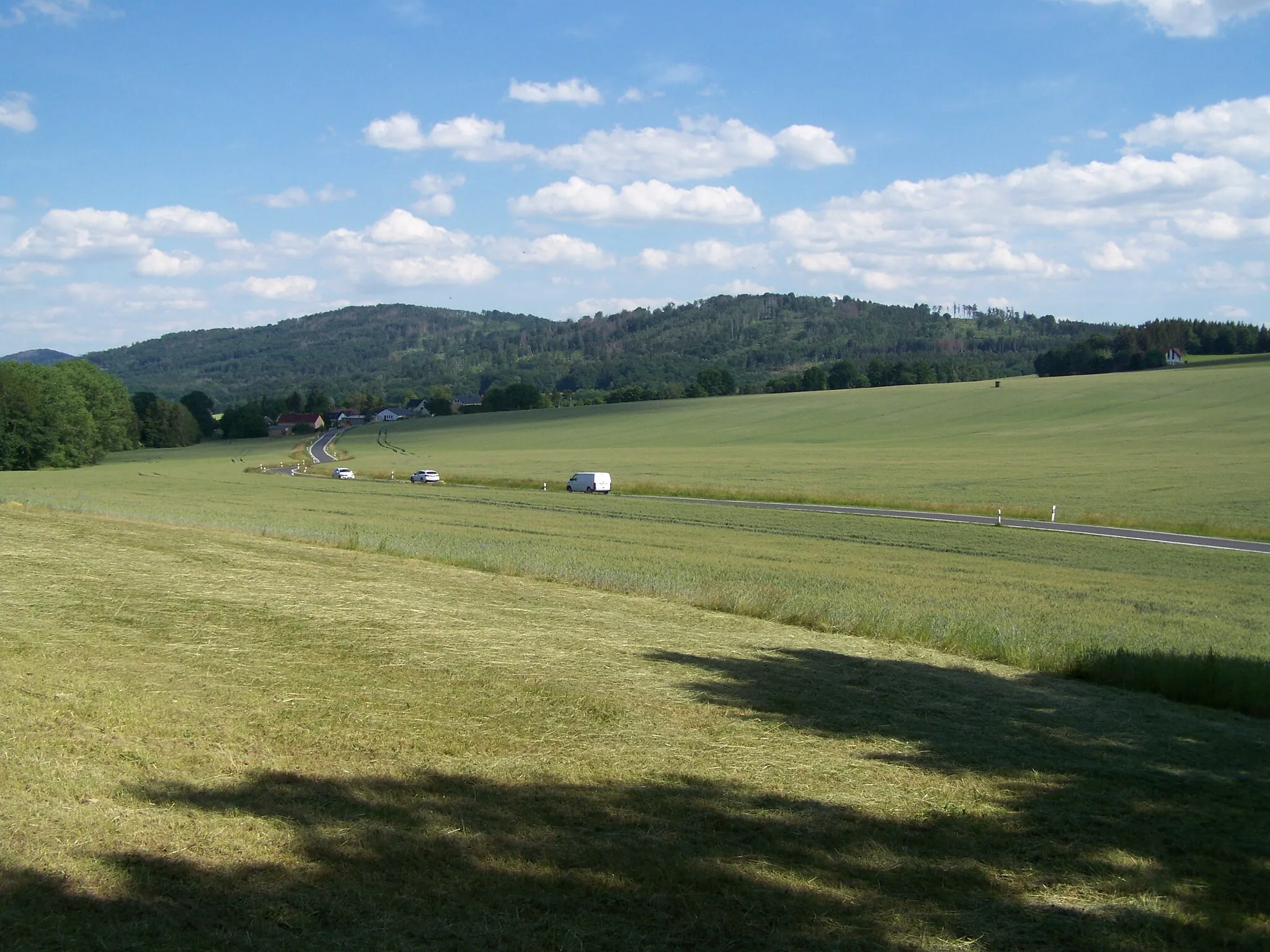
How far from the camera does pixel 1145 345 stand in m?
159

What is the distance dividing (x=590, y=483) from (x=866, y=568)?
33931 mm

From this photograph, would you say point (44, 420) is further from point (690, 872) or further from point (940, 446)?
point (690, 872)

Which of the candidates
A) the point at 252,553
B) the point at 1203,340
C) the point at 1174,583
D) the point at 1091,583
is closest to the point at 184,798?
the point at 252,553

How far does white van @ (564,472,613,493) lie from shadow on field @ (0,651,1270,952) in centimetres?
5410

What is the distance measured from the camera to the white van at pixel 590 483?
2458 inches

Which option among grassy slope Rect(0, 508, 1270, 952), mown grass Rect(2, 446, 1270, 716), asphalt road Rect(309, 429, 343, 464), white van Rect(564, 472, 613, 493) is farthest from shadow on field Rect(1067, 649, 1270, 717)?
asphalt road Rect(309, 429, 343, 464)

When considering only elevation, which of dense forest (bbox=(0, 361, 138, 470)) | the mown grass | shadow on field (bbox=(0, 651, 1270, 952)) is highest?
dense forest (bbox=(0, 361, 138, 470))

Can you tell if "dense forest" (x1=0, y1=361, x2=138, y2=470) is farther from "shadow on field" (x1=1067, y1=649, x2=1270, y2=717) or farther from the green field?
"shadow on field" (x1=1067, y1=649, x2=1270, y2=717)

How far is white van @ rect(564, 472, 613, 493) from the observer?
62.4m

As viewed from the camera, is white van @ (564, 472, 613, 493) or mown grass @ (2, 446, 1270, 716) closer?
mown grass @ (2, 446, 1270, 716)

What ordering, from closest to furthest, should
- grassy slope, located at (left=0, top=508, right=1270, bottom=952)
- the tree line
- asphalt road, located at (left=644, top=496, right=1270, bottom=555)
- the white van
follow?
grassy slope, located at (left=0, top=508, right=1270, bottom=952) → asphalt road, located at (left=644, top=496, right=1270, bottom=555) → the white van → the tree line

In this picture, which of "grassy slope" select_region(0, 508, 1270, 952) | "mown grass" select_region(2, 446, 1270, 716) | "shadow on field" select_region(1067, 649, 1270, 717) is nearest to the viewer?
"grassy slope" select_region(0, 508, 1270, 952)

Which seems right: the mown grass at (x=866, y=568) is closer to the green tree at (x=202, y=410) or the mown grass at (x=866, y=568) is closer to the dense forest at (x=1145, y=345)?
the green tree at (x=202, y=410)

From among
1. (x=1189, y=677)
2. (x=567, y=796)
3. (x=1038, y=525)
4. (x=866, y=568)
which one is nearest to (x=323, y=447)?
(x=1038, y=525)
